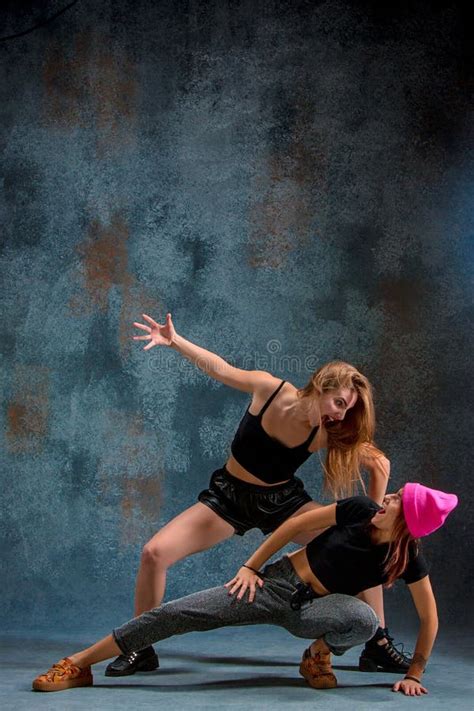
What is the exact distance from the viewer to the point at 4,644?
4.08m

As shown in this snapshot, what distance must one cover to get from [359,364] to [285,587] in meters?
1.76

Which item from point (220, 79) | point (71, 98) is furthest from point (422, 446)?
point (71, 98)

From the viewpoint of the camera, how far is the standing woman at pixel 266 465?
3486 mm

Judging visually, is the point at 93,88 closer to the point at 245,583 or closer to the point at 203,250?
the point at 203,250

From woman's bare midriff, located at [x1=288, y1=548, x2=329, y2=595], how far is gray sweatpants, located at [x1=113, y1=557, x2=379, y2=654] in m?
A: 0.04

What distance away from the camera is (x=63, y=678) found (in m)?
3.14

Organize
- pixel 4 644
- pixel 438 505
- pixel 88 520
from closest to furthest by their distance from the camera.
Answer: pixel 438 505 < pixel 4 644 < pixel 88 520

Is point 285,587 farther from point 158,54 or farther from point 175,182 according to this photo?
point 158,54

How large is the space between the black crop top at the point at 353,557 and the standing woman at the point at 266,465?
29 cm

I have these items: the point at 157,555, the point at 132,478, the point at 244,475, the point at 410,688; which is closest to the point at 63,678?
the point at 157,555

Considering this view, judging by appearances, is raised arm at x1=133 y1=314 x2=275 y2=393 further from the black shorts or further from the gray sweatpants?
the gray sweatpants

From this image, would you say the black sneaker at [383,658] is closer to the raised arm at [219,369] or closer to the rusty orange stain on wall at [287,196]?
the raised arm at [219,369]

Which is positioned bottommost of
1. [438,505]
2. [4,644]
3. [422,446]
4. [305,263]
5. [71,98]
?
[4,644]

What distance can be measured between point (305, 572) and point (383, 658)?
0.52m
